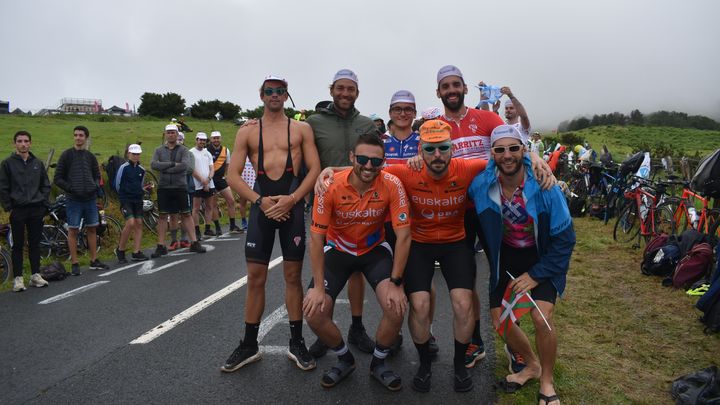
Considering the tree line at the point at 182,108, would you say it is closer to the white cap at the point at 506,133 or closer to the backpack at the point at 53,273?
the backpack at the point at 53,273

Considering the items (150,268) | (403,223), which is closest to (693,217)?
(403,223)

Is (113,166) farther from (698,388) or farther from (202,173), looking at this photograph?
→ (698,388)

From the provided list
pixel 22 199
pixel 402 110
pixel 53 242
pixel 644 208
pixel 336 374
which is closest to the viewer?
pixel 336 374

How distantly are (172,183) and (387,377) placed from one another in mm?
6650

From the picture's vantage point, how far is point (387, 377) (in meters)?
3.54

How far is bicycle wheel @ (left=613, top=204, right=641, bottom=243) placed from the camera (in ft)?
28.5

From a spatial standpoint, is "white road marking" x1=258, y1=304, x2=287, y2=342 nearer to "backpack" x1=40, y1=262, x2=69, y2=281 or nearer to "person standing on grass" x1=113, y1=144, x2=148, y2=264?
"backpack" x1=40, y1=262, x2=69, y2=281

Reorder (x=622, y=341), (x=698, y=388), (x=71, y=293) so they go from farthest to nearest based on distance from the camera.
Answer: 1. (x=71, y=293)
2. (x=622, y=341)
3. (x=698, y=388)

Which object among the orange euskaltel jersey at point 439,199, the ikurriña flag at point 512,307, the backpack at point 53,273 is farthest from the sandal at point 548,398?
the backpack at point 53,273

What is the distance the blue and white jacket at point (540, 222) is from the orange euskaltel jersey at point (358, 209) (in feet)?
2.04

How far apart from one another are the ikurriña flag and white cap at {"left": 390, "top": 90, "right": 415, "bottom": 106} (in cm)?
192

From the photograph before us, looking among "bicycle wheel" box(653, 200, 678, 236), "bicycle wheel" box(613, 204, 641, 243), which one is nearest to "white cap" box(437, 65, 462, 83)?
"bicycle wheel" box(653, 200, 678, 236)

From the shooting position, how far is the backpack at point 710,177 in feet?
15.6

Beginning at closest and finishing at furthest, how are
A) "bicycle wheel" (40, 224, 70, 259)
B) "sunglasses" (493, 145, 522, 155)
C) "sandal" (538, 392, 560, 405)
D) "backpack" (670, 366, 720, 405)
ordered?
1. "backpack" (670, 366, 720, 405)
2. "sandal" (538, 392, 560, 405)
3. "sunglasses" (493, 145, 522, 155)
4. "bicycle wheel" (40, 224, 70, 259)
